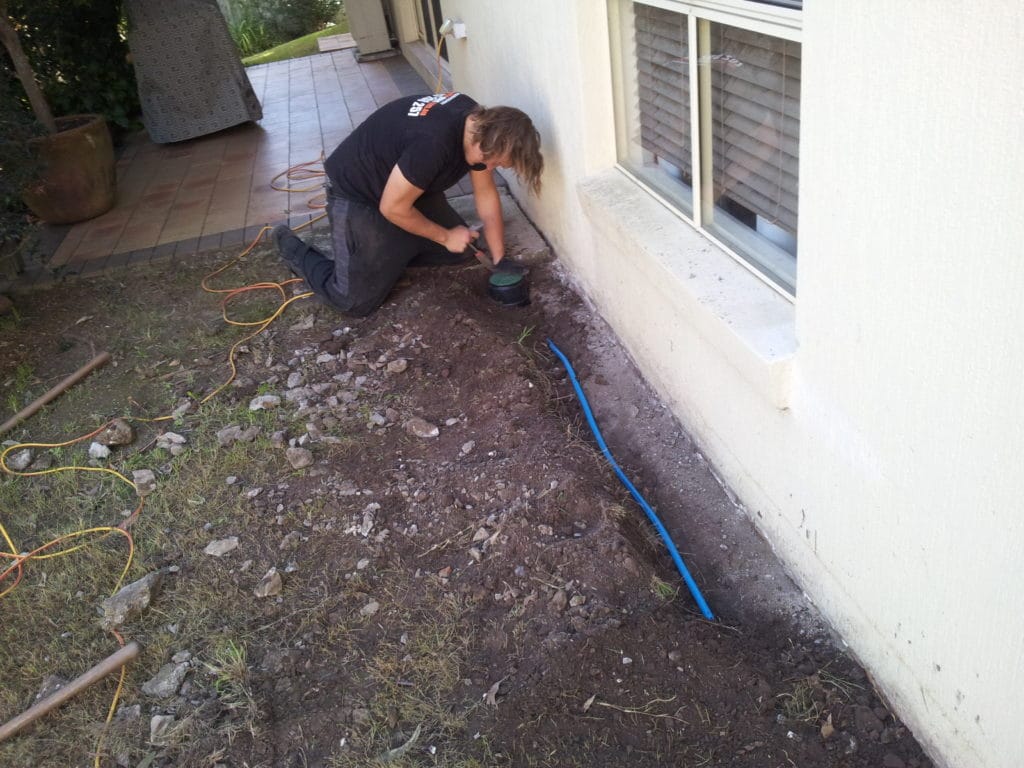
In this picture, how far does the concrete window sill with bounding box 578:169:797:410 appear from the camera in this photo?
2.20 m

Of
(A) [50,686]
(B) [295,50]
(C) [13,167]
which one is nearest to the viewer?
(A) [50,686]

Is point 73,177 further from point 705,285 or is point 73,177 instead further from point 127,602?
point 705,285

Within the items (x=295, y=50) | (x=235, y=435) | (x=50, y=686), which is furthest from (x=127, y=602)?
(x=295, y=50)

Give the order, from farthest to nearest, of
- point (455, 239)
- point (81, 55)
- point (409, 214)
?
point (81, 55) → point (455, 239) → point (409, 214)

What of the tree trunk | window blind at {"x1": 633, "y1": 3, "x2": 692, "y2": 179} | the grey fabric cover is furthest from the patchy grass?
the grey fabric cover

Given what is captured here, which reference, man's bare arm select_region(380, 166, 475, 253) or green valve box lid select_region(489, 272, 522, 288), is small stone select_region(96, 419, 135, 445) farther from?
green valve box lid select_region(489, 272, 522, 288)

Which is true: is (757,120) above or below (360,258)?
above

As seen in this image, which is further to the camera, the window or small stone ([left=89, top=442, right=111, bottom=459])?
small stone ([left=89, top=442, right=111, bottom=459])

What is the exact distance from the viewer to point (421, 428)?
10.9 ft

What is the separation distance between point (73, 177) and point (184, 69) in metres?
2.22

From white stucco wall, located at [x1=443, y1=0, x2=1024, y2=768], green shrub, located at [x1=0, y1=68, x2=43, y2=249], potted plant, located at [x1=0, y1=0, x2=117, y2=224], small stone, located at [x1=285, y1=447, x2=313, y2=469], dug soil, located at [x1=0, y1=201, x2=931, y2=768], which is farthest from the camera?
potted plant, located at [x1=0, y1=0, x2=117, y2=224]

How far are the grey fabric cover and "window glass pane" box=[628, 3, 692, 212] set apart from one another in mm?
5459

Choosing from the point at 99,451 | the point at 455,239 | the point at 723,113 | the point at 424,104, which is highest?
the point at 723,113

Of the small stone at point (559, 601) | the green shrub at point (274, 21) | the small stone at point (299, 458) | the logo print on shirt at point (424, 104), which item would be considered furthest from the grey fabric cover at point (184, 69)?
the green shrub at point (274, 21)
